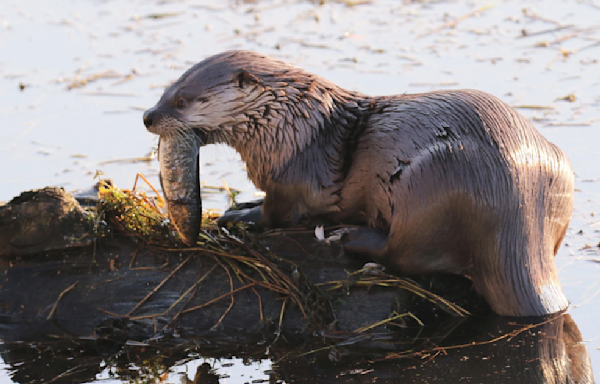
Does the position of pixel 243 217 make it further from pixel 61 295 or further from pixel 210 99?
pixel 61 295

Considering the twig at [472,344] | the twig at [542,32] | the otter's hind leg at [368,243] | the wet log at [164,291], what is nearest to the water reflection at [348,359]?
the twig at [472,344]

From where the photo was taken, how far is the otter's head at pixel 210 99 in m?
4.07

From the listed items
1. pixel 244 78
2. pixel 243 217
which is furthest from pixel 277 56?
pixel 244 78

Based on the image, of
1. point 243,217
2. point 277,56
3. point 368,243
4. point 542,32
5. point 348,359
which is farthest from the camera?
point 542,32

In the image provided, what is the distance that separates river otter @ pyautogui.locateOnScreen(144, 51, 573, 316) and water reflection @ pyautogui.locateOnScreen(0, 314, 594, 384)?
161 mm

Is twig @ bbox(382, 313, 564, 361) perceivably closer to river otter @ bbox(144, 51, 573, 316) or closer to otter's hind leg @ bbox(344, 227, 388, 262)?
river otter @ bbox(144, 51, 573, 316)

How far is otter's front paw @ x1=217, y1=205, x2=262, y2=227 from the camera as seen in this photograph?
435 centimetres

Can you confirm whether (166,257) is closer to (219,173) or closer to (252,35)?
(219,173)

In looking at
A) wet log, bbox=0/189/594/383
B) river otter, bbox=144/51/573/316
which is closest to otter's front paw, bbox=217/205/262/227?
river otter, bbox=144/51/573/316

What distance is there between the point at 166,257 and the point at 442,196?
1250 millimetres

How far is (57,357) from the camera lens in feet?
12.9

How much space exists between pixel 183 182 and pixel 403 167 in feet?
3.11

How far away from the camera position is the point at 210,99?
409 cm

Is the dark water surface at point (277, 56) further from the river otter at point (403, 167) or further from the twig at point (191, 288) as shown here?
the twig at point (191, 288)
